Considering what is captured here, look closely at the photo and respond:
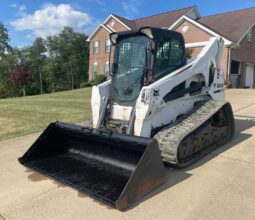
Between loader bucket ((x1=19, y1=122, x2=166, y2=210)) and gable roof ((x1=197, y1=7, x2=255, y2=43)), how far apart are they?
1874 centimetres

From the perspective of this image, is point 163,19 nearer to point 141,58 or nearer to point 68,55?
point 141,58

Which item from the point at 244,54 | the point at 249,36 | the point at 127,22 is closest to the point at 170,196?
the point at 244,54

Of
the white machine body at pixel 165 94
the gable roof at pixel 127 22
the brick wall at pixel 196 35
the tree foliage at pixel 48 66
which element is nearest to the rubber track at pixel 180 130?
the white machine body at pixel 165 94

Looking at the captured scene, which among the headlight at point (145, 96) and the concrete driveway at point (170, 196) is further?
the headlight at point (145, 96)

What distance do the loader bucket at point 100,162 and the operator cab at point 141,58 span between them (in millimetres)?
1054

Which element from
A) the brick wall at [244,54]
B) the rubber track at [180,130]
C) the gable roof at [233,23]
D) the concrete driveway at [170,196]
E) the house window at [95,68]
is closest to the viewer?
the concrete driveway at [170,196]

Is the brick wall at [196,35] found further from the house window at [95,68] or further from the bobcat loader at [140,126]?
the bobcat loader at [140,126]

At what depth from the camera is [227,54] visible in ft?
69.1

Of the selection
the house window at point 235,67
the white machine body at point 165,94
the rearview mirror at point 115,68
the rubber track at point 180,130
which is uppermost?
the house window at point 235,67

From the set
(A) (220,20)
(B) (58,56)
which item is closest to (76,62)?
(B) (58,56)

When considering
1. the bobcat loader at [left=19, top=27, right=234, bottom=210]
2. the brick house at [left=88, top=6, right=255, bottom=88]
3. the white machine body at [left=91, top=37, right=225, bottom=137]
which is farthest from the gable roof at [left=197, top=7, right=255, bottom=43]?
the bobcat loader at [left=19, top=27, right=234, bottom=210]

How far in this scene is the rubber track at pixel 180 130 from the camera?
464 centimetres

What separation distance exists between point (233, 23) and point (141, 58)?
21.2 meters

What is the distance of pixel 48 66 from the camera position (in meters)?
53.6
